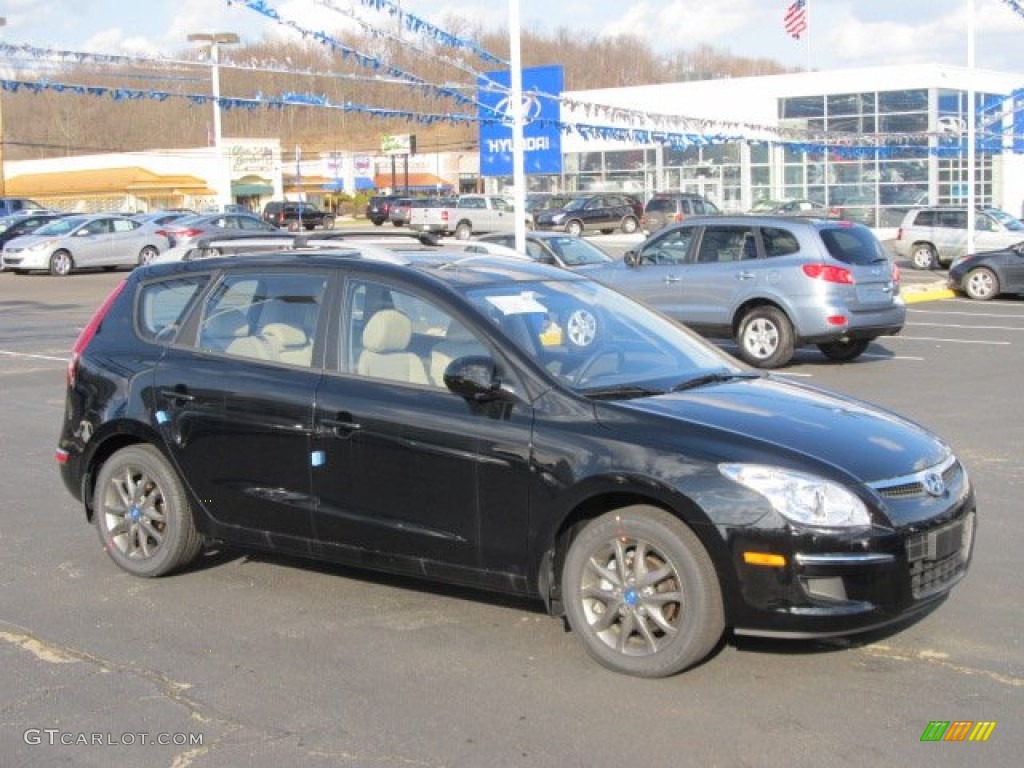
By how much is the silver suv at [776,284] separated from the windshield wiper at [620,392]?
918 centimetres

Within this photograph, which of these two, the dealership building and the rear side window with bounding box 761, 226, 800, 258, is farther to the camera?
the dealership building

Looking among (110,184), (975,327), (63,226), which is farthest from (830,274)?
(110,184)

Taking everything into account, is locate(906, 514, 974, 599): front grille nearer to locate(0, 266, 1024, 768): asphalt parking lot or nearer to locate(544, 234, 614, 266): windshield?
locate(0, 266, 1024, 768): asphalt parking lot

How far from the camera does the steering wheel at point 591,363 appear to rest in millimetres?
5535

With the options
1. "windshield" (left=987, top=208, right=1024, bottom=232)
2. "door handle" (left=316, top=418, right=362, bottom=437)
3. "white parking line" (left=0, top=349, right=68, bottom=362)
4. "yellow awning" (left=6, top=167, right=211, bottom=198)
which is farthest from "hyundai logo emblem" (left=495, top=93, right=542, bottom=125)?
"yellow awning" (left=6, top=167, right=211, bottom=198)

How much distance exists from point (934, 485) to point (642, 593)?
1.27m

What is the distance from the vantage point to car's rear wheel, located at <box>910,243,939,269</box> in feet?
109

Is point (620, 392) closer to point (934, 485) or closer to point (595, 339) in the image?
point (595, 339)

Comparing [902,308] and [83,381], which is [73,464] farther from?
[902,308]

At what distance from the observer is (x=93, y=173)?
9150cm

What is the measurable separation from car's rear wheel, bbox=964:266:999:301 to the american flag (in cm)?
2285

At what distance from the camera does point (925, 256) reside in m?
33.3

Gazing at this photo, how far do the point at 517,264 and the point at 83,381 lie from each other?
2.39m

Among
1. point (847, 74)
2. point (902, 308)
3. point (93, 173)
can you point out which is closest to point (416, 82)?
point (902, 308)
